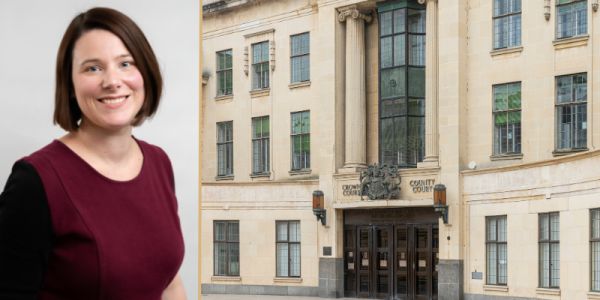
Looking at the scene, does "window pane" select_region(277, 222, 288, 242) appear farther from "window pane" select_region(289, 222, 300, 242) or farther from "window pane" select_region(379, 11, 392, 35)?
"window pane" select_region(379, 11, 392, 35)

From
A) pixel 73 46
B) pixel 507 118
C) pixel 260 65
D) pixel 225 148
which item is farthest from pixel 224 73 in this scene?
pixel 73 46

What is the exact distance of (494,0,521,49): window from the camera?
9.53m

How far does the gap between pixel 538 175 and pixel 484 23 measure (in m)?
1.84

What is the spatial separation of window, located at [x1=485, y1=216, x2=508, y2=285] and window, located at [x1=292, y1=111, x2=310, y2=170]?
2.59 metres

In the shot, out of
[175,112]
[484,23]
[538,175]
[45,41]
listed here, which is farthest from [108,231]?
[484,23]

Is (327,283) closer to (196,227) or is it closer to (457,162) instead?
(457,162)

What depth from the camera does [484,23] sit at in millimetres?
9922

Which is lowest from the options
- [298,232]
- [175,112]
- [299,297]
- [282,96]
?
[299,297]

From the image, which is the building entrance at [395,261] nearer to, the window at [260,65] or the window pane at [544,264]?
the window pane at [544,264]

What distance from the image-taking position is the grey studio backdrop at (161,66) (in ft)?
5.31

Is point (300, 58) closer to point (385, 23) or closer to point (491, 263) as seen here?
point (385, 23)

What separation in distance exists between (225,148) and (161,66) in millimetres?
10117

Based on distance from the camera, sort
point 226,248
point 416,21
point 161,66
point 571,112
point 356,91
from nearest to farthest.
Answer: point 161,66 < point 571,112 < point 416,21 < point 356,91 < point 226,248

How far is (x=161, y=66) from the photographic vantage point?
1.87 metres
